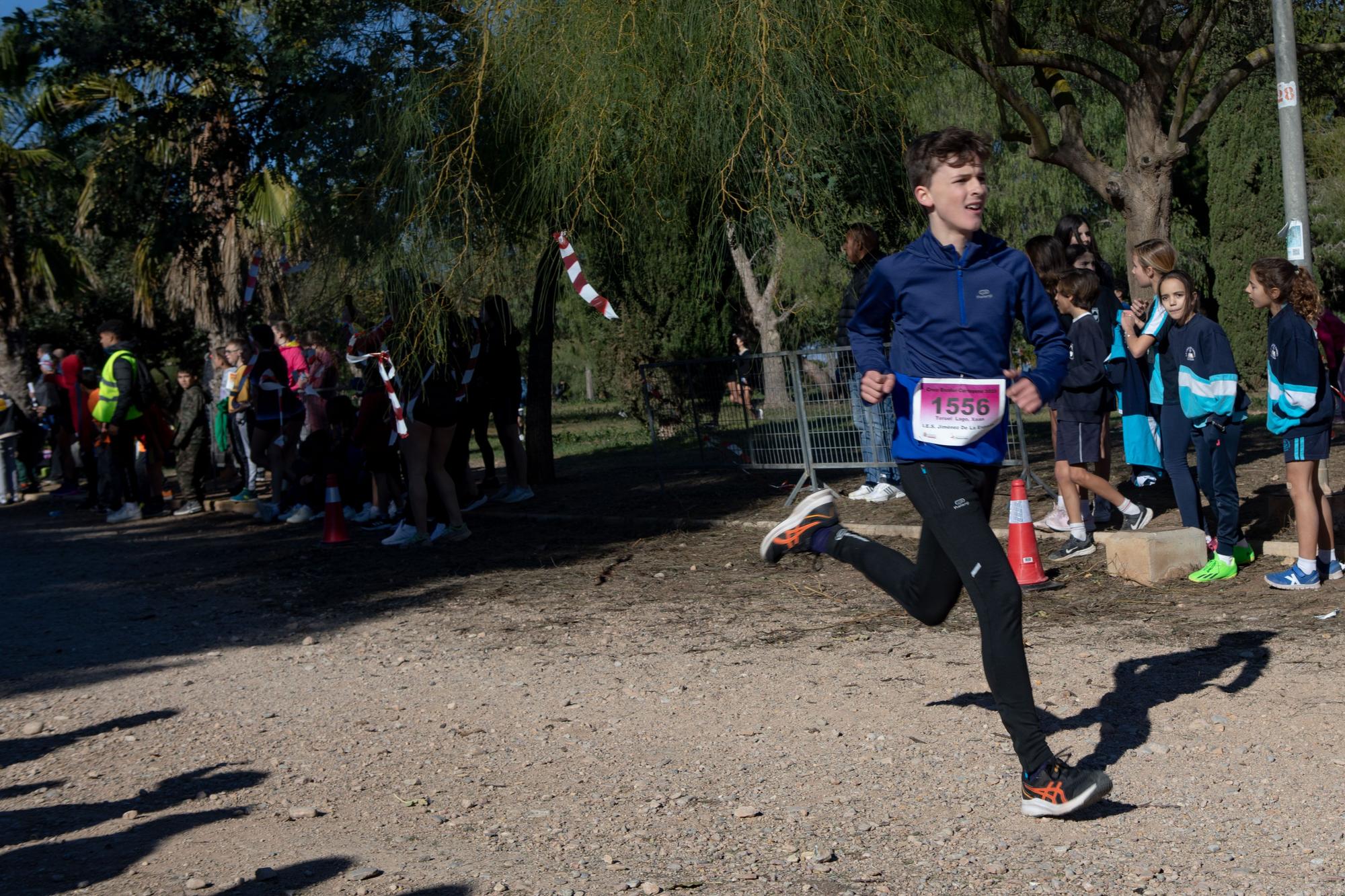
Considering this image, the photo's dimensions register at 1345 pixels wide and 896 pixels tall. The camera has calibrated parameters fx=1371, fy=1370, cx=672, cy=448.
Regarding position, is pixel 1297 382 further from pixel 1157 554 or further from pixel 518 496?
pixel 518 496

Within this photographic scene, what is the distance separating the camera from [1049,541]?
888 cm

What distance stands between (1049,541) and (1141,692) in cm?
359

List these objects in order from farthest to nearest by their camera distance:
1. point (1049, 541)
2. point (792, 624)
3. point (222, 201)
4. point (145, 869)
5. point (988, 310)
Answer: point (222, 201)
point (1049, 541)
point (792, 624)
point (988, 310)
point (145, 869)

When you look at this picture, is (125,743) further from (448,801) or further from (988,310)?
(988,310)

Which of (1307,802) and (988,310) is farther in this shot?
(988,310)

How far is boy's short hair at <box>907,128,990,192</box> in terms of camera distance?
14.3ft

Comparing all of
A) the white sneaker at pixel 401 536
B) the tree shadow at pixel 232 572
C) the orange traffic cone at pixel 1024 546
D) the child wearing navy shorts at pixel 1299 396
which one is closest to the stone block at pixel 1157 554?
the orange traffic cone at pixel 1024 546

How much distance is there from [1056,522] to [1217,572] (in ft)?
5.45

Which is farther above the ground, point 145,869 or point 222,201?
point 222,201

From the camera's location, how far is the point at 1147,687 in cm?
545

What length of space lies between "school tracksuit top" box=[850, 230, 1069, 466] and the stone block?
3.40m

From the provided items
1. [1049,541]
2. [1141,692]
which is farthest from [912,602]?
[1049,541]

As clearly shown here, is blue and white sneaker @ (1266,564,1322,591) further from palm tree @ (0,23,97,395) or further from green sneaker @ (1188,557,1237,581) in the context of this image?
palm tree @ (0,23,97,395)

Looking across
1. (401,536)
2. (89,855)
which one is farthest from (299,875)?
(401,536)
